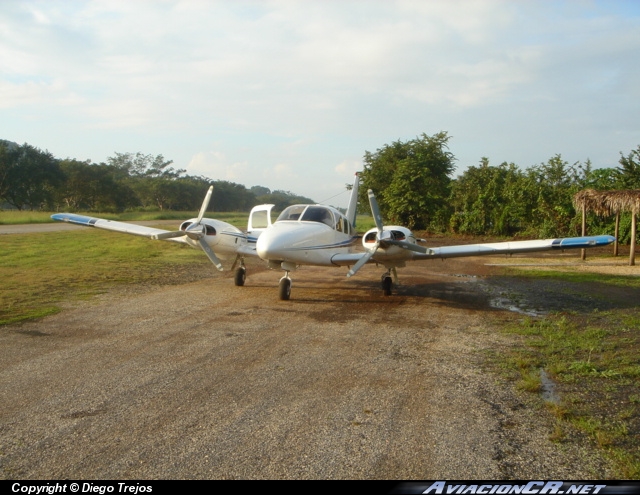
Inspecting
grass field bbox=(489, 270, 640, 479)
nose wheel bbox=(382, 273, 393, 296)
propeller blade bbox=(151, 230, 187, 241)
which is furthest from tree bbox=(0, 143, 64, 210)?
grass field bbox=(489, 270, 640, 479)

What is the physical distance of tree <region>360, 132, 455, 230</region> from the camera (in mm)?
36812

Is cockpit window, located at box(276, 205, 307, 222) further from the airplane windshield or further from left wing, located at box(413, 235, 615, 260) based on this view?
left wing, located at box(413, 235, 615, 260)

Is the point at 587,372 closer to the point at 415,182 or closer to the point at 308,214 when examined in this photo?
the point at 308,214

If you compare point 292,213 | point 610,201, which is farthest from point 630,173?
point 292,213

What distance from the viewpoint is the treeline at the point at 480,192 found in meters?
30.2

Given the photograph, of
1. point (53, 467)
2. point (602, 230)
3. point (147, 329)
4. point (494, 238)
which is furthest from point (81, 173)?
point (53, 467)

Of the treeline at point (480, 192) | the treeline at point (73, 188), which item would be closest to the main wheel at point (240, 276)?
the treeline at point (480, 192)

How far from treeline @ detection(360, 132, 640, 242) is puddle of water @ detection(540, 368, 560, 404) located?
24.3 metres

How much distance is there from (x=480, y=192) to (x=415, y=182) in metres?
4.57

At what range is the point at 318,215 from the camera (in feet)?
44.4
